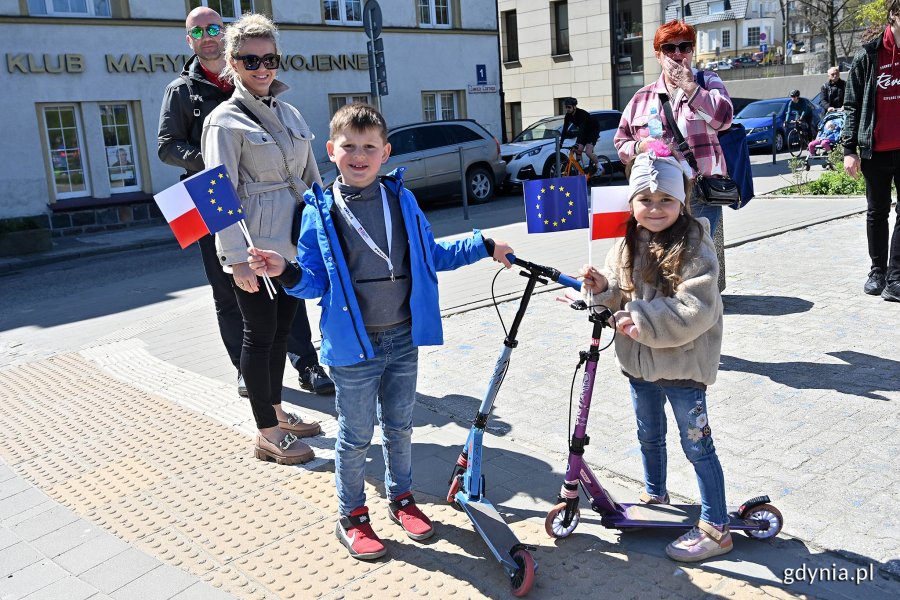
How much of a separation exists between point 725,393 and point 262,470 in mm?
2518

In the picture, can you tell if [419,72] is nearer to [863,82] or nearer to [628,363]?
[863,82]

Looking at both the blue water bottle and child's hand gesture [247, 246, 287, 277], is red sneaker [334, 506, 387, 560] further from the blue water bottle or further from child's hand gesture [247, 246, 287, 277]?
the blue water bottle

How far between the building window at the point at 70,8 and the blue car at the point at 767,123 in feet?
51.5

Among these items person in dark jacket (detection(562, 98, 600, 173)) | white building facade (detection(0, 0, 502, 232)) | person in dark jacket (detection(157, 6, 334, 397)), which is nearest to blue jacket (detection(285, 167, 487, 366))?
person in dark jacket (detection(157, 6, 334, 397))

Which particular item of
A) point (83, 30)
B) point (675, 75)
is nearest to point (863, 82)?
point (675, 75)

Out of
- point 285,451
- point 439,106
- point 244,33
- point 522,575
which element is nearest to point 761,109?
point 439,106

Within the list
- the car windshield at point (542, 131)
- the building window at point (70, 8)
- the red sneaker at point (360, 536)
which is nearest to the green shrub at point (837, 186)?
the car windshield at point (542, 131)

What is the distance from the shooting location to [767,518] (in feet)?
10.7

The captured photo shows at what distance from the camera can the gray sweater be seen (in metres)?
3.35

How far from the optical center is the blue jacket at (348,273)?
10.7ft

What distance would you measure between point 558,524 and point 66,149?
1586cm

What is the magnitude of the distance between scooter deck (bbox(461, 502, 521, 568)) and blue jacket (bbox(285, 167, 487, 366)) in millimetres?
666

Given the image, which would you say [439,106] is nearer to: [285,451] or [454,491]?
[285,451]

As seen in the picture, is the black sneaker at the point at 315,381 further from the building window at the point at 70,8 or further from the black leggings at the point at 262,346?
the building window at the point at 70,8
